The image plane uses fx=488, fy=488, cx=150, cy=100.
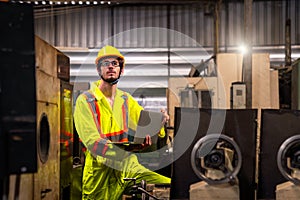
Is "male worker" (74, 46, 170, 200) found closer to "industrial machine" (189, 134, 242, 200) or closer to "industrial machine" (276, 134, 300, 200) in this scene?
"industrial machine" (189, 134, 242, 200)

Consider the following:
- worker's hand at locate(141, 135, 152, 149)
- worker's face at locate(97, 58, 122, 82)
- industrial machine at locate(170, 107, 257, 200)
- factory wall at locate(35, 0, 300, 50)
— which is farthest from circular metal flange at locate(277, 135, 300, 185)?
factory wall at locate(35, 0, 300, 50)

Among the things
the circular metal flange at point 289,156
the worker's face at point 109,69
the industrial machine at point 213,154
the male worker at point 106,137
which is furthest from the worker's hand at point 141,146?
the circular metal flange at point 289,156

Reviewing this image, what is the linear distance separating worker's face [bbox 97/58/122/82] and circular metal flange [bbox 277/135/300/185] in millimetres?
1303

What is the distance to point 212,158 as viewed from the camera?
2416mm

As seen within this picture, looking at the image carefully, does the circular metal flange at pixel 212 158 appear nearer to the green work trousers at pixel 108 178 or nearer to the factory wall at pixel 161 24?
the green work trousers at pixel 108 178

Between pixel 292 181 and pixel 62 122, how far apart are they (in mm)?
1447

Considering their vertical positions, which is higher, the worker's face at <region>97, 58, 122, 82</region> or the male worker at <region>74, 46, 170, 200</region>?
the worker's face at <region>97, 58, 122, 82</region>

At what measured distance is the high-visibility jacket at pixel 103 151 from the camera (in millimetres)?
3143

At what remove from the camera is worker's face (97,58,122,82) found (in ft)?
11.0

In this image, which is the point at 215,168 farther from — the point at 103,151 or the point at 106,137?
the point at 106,137

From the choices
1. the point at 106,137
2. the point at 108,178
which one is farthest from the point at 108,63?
the point at 108,178

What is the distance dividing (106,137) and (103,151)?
16cm

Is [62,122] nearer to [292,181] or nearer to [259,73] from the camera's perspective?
[292,181]

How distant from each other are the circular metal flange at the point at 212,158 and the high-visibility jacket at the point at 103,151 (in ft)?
2.65
